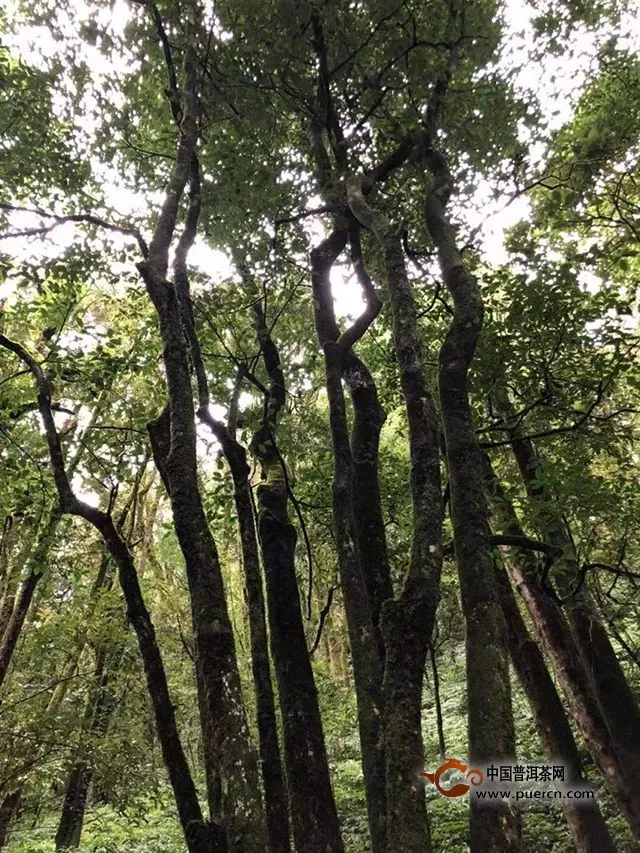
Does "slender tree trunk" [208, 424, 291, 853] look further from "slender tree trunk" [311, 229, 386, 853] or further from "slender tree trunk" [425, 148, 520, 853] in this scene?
"slender tree trunk" [425, 148, 520, 853]

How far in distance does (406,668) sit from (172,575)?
1619 cm

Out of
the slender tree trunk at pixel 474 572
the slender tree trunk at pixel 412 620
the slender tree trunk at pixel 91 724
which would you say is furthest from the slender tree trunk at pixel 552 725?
the slender tree trunk at pixel 91 724

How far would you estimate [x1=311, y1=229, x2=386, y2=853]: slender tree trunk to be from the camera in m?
4.13

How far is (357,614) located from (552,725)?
4.58 m

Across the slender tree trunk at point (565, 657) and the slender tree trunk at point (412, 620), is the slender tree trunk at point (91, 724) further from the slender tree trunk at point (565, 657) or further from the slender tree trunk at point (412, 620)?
the slender tree trunk at point (412, 620)

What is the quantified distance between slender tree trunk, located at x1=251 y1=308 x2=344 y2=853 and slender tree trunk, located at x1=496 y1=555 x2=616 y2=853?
108 inches

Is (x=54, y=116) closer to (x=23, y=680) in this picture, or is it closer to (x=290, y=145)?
(x=290, y=145)

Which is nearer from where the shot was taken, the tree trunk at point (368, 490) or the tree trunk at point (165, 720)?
the tree trunk at point (165, 720)

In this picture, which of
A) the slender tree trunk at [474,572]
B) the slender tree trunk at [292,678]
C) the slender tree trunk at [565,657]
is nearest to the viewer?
the slender tree trunk at [474,572]

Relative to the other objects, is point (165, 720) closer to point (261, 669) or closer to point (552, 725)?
point (261, 669)

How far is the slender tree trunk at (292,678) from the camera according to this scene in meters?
4.91

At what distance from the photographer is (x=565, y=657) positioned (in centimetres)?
832

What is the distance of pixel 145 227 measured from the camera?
9094 millimetres

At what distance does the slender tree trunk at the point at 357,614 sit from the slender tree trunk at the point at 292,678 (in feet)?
3.26
